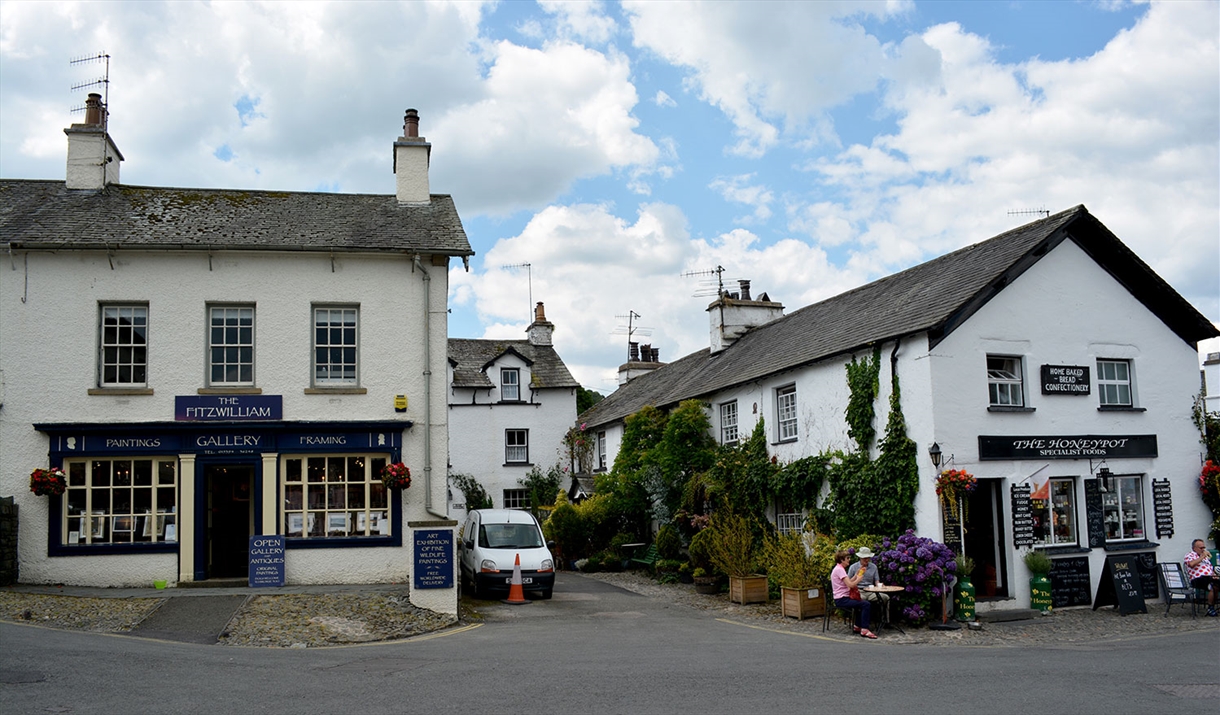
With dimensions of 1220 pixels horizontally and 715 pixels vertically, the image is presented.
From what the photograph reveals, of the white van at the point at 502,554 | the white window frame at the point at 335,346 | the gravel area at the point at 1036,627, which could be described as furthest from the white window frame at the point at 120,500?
the gravel area at the point at 1036,627

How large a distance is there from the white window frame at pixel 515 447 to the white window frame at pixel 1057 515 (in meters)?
22.6

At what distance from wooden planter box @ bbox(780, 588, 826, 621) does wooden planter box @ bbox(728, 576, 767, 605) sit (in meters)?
1.86

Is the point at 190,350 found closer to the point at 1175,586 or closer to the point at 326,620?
the point at 326,620

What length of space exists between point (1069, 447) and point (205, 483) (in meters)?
16.3

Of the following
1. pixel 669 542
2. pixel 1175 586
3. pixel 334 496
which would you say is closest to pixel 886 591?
pixel 1175 586

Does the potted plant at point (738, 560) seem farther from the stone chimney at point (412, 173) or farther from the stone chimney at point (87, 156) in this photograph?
the stone chimney at point (87, 156)

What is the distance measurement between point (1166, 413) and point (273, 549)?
17.6 metres

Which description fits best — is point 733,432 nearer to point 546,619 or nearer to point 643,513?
point 643,513

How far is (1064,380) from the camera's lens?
17531 mm

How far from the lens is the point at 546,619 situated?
16281 millimetres

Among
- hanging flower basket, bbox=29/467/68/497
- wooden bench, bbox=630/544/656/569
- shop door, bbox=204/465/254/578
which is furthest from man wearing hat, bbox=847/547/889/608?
hanging flower basket, bbox=29/467/68/497

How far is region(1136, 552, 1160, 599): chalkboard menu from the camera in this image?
17.7 m

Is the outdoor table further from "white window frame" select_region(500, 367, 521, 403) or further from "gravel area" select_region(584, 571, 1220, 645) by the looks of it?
"white window frame" select_region(500, 367, 521, 403)

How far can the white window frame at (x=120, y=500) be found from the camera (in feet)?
55.5
